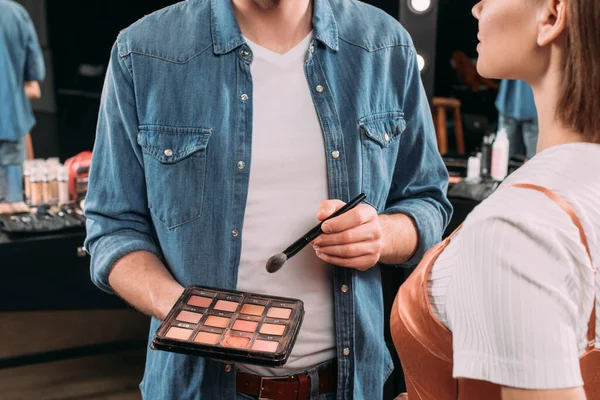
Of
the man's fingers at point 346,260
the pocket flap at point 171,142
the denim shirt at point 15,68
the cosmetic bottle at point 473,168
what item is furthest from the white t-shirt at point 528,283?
the denim shirt at point 15,68

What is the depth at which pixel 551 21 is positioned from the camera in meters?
0.83

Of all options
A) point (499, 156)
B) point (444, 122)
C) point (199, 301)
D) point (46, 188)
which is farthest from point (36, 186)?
point (444, 122)

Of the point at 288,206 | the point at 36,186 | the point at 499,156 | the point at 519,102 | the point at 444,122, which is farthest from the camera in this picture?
the point at 444,122

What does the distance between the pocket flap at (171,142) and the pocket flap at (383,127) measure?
29 centimetres

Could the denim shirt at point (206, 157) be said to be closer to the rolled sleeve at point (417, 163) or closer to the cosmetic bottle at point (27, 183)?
the rolled sleeve at point (417, 163)

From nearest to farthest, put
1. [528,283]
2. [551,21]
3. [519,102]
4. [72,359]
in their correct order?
[528,283] → [551,21] → [72,359] → [519,102]

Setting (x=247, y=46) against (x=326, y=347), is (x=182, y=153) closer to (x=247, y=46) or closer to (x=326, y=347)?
(x=247, y=46)

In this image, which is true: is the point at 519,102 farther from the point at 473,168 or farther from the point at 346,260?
the point at 346,260

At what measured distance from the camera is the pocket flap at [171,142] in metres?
1.22

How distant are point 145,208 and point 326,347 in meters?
0.42

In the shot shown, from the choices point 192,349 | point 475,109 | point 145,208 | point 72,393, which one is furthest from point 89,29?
point 192,349

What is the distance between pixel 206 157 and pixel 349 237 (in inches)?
12.0

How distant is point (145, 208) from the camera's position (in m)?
1.27

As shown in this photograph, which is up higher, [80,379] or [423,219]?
[423,219]
